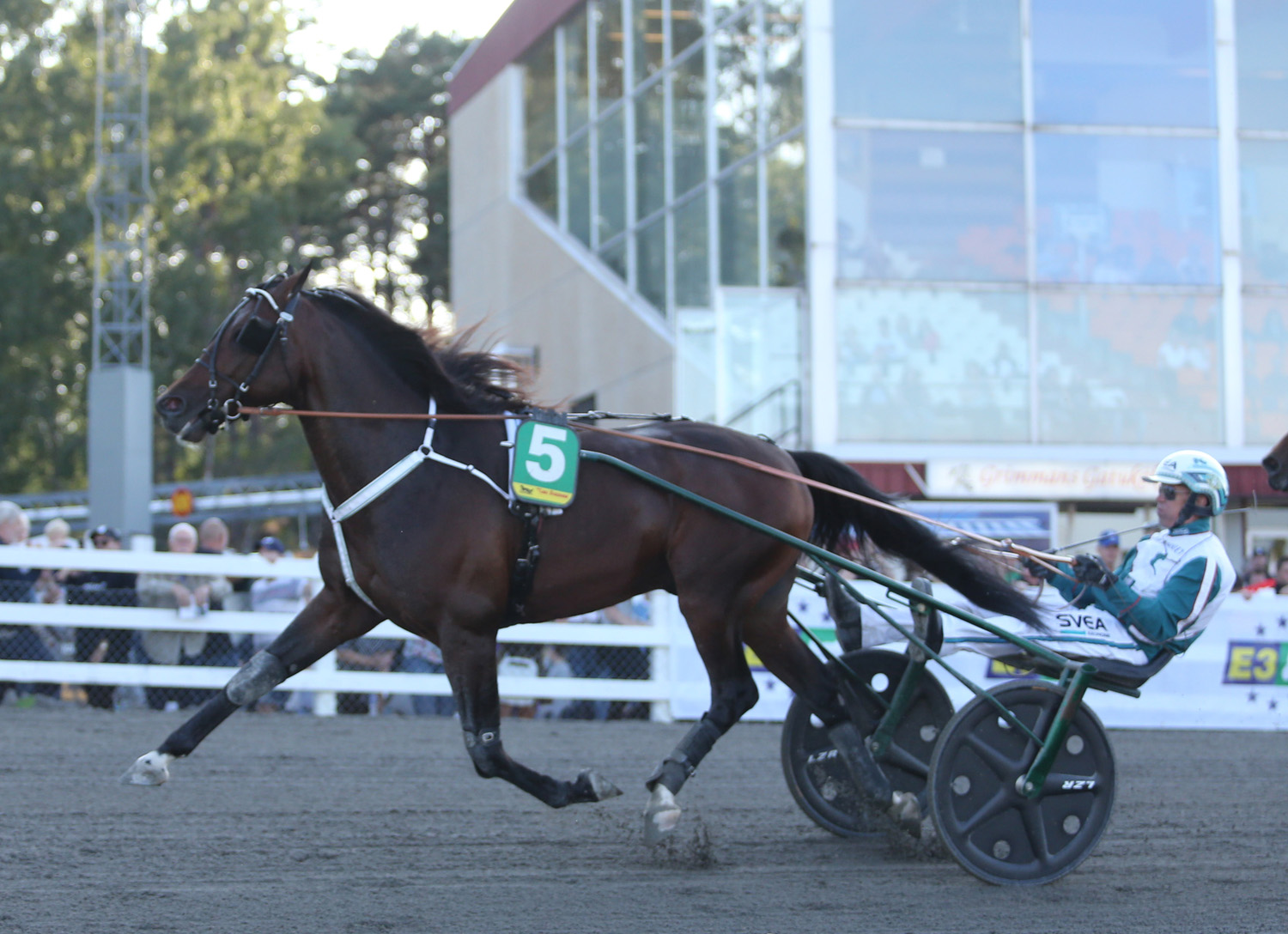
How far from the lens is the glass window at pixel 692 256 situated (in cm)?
1670

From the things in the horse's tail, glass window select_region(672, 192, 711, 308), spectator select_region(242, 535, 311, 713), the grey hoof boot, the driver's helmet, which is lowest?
spectator select_region(242, 535, 311, 713)

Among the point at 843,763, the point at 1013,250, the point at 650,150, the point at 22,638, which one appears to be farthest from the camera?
the point at 650,150

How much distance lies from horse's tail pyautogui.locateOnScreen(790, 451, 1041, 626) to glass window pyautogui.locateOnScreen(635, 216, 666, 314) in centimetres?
1210

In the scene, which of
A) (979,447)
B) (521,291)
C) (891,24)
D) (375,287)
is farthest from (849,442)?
(375,287)

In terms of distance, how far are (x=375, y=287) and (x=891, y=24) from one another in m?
21.3

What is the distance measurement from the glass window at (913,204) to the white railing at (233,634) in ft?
18.6

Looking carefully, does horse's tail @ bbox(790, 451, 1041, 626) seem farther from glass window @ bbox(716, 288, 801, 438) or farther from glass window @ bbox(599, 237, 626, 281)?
glass window @ bbox(599, 237, 626, 281)

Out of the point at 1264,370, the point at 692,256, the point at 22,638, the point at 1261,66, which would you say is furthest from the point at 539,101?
the point at 22,638

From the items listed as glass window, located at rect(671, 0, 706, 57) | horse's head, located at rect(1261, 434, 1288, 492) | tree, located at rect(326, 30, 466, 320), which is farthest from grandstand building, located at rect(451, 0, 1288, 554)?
tree, located at rect(326, 30, 466, 320)

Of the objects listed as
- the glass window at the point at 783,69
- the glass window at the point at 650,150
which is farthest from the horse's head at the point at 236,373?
the glass window at the point at 650,150

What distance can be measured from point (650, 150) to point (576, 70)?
9.59 ft

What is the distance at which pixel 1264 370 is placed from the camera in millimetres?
15023

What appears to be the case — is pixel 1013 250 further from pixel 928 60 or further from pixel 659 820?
pixel 659 820

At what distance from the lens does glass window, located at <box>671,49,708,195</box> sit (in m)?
16.9
